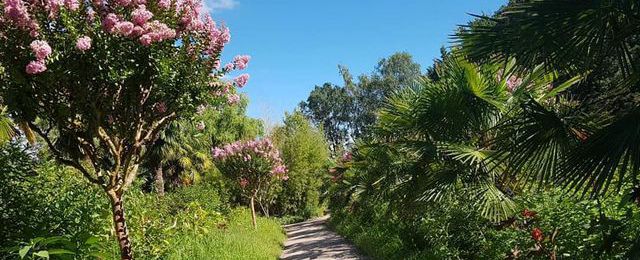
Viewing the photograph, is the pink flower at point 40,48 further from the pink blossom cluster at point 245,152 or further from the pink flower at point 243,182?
the pink flower at point 243,182

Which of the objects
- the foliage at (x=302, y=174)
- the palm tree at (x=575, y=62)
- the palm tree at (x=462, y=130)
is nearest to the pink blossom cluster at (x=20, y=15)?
the palm tree at (x=575, y=62)

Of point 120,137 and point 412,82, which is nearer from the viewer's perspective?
point 120,137

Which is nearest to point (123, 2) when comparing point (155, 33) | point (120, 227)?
point (155, 33)

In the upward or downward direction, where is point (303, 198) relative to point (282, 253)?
upward

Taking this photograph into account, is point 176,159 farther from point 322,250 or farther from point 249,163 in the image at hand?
point 322,250

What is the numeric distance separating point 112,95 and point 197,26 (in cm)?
110

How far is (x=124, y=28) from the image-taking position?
4293 mm

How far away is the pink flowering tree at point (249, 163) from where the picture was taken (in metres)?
17.0

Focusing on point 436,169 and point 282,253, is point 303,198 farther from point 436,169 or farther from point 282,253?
point 436,169

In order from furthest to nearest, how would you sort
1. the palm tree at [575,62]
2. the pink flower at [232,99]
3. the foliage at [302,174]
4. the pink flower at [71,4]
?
the foliage at [302,174], the pink flower at [232,99], the pink flower at [71,4], the palm tree at [575,62]

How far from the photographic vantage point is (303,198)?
35.9 m

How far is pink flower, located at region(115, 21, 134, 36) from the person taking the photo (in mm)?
4279

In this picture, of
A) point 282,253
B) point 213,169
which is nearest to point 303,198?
point 213,169

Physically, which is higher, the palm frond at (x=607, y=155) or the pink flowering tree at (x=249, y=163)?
the pink flowering tree at (x=249, y=163)
